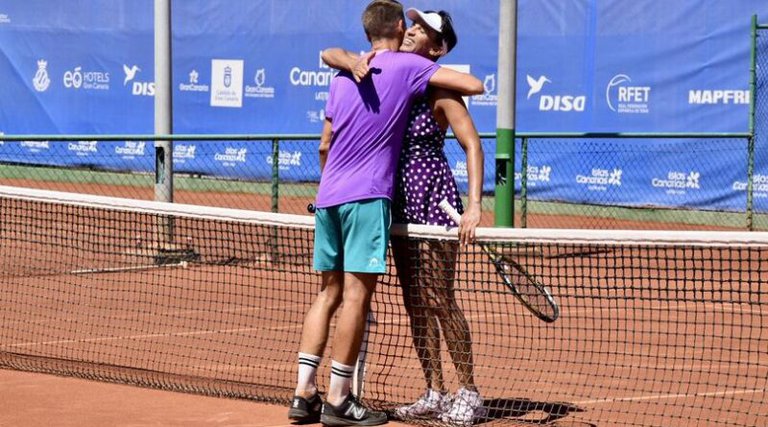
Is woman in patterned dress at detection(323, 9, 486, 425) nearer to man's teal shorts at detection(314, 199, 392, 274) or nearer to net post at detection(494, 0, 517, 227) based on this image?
man's teal shorts at detection(314, 199, 392, 274)

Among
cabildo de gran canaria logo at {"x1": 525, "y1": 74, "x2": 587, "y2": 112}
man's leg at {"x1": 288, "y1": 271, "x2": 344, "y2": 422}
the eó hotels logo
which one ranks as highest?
the eó hotels logo

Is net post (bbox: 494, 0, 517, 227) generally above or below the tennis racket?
above

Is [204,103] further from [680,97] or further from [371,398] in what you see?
[371,398]

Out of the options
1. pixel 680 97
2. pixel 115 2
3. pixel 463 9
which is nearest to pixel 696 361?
pixel 680 97

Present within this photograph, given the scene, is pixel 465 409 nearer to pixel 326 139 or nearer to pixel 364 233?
pixel 364 233

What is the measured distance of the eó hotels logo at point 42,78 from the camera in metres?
24.3

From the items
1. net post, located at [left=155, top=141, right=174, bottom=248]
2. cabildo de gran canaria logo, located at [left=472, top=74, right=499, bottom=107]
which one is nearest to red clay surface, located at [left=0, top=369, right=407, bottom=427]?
net post, located at [left=155, top=141, right=174, bottom=248]

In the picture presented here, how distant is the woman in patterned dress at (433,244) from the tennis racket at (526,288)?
335mm

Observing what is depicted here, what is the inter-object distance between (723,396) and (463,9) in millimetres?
12316

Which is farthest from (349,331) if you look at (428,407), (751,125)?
(751,125)

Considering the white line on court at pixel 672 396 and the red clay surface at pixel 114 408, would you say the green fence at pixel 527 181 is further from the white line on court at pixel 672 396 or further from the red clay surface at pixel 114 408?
the white line on court at pixel 672 396

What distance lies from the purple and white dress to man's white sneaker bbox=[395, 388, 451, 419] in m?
0.86

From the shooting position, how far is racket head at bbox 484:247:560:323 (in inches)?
293

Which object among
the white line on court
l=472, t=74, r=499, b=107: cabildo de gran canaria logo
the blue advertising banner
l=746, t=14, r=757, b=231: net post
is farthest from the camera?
l=472, t=74, r=499, b=107: cabildo de gran canaria logo
